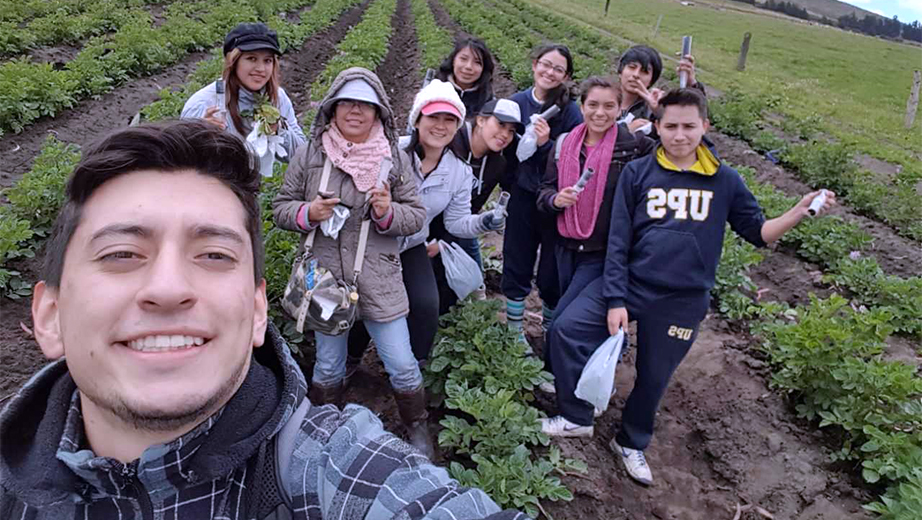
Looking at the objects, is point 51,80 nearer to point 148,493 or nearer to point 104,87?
point 104,87

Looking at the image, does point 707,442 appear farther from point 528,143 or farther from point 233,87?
point 233,87

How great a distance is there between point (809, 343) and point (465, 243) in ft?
8.90

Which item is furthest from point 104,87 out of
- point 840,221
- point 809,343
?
point 840,221

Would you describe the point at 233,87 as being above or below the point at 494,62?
below

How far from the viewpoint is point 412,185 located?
3.17m

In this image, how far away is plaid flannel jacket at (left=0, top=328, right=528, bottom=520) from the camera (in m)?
1.26

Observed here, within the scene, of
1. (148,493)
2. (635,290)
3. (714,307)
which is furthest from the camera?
(714,307)

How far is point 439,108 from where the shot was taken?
3.32 m

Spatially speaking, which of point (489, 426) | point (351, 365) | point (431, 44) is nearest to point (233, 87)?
point (351, 365)

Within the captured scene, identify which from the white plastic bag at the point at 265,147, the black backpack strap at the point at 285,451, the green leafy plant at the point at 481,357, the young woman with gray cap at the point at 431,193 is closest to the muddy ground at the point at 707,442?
the green leafy plant at the point at 481,357

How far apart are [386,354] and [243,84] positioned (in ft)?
7.05

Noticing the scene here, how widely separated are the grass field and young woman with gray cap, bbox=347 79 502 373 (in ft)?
33.1

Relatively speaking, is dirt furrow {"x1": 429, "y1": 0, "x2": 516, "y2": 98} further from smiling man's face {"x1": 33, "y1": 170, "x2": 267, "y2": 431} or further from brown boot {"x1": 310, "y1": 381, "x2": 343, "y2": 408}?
smiling man's face {"x1": 33, "y1": 170, "x2": 267, "y2": 431}

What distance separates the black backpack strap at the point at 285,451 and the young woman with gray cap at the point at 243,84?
8.91ft
